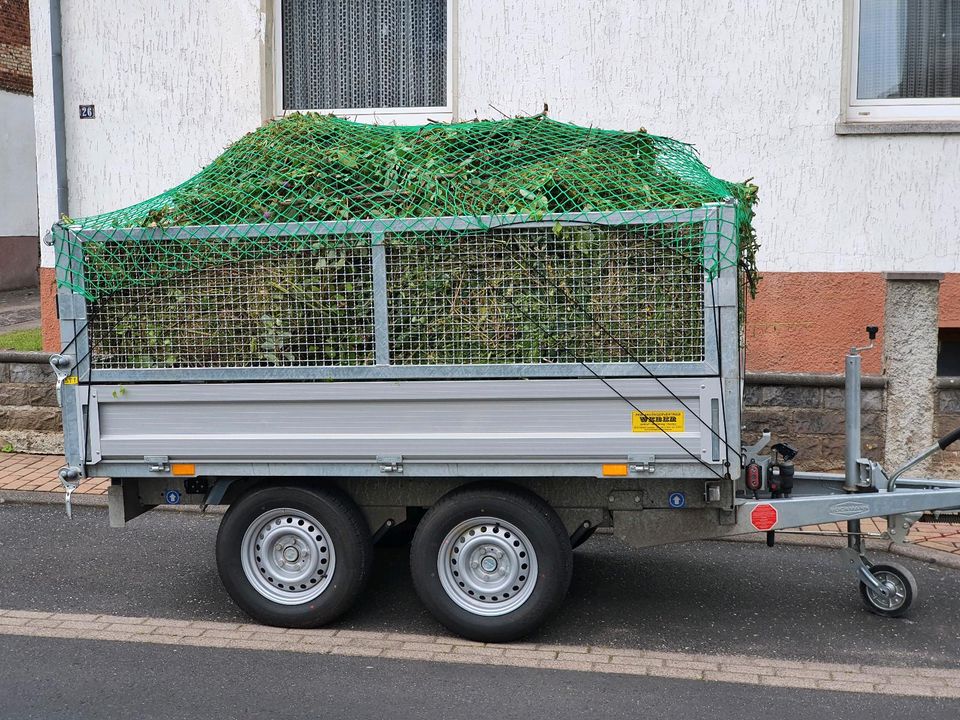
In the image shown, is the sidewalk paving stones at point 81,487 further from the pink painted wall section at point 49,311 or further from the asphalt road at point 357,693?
the asphalt road at point 357,693

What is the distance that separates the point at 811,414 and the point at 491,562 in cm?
417

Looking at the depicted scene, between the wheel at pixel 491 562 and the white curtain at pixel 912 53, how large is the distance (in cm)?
562

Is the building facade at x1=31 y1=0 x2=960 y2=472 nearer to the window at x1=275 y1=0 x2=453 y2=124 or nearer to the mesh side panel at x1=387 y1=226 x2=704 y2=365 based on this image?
the window at x1=275 y1=0 x2=453 y2=124

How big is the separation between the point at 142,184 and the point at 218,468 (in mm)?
5134

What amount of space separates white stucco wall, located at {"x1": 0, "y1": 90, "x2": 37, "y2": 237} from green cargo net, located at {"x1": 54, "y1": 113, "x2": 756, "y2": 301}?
14083mm

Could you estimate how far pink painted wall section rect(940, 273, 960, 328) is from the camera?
8.91 m

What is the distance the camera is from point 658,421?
5.33 meters

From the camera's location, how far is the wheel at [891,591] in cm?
597

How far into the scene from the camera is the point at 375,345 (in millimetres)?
5512

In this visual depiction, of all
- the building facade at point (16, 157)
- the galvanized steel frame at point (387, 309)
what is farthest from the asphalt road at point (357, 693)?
the building facade at point (16, 157)

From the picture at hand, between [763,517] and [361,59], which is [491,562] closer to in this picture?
[763,517]

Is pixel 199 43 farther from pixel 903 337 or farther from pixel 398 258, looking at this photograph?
pixel 903 337

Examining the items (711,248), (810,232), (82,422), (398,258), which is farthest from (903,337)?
(82,422)

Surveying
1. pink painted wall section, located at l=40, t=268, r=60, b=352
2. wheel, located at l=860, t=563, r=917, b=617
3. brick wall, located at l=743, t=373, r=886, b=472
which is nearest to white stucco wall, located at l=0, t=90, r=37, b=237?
pink painted wall section, located at l=40, t=268, r=60, b=352
